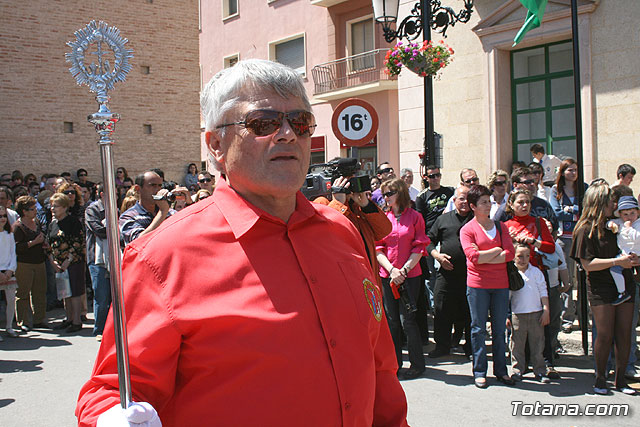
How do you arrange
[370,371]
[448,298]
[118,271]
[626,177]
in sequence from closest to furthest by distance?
[118,271] → [370,371] → [448,298] → [626,177]

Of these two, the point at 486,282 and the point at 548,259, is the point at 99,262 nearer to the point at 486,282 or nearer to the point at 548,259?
the point at 486,282

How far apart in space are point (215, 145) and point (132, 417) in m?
0.96

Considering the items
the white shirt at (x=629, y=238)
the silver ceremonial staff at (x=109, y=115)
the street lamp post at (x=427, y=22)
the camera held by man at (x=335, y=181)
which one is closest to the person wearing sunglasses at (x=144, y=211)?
the camera held by man at (x=335, y=181)

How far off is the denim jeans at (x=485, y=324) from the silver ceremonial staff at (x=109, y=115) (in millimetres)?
5381

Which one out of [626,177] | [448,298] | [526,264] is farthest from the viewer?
[626,177]

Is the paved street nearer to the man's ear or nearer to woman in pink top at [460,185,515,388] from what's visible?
woman in pink top at [460,185,515,388]

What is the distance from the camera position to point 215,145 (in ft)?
7.25

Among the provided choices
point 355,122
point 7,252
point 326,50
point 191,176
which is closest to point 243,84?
point 355,122

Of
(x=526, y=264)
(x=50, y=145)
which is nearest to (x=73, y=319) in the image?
(x=526, y=264)

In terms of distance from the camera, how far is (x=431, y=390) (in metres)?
6.45

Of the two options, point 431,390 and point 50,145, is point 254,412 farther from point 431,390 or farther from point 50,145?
point 50,145

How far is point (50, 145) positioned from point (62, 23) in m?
4.11

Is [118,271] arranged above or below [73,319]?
above

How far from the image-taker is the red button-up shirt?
1.80 metres
